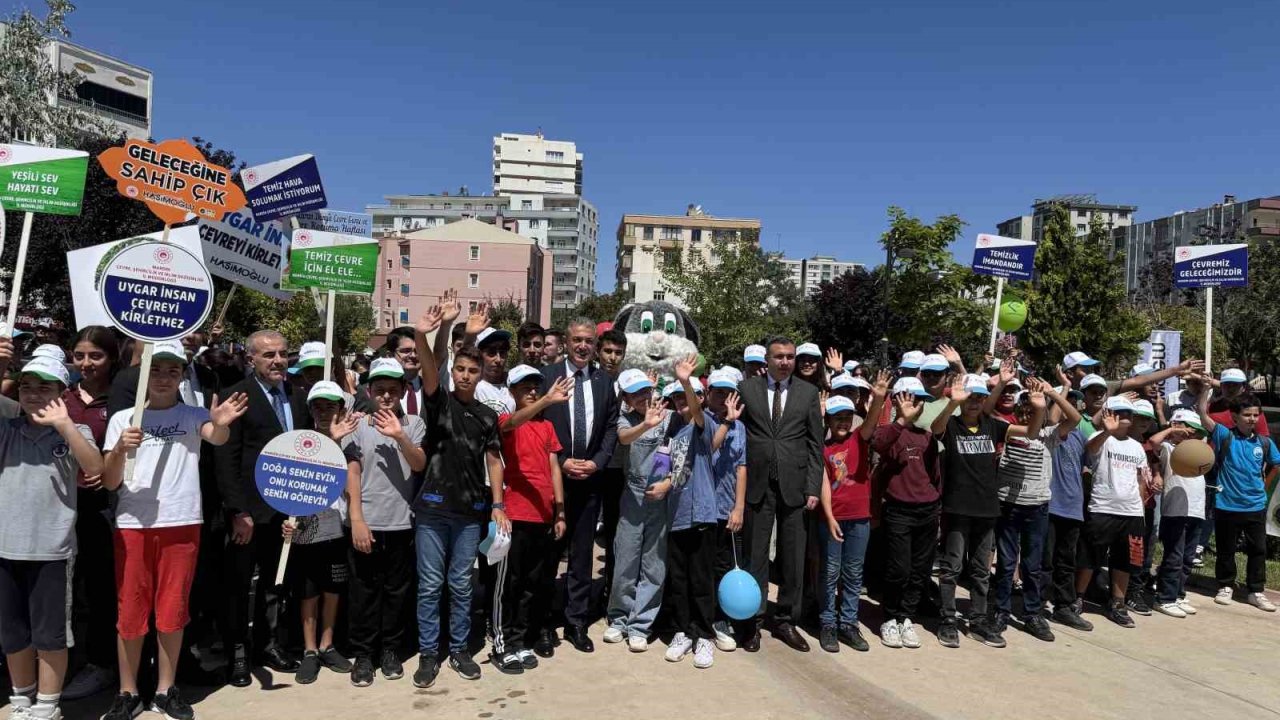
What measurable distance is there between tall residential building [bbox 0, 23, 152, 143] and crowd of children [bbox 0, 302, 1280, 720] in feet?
253

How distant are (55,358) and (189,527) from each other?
1085 millimetres

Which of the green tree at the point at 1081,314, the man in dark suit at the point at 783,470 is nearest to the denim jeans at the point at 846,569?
the man in dark suit at the point at 783,470

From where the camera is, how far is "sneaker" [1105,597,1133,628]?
21.8 ft

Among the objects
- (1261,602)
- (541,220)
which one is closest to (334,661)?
(1261,602)

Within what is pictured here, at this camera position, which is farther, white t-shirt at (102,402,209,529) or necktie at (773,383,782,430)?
necktie at (773,383,782,430)

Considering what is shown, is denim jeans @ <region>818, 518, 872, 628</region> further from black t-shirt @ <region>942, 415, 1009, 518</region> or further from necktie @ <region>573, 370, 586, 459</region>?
necktie @ <region>573, 370, 586, 459</region>

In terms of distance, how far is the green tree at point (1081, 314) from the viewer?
98.9 feet

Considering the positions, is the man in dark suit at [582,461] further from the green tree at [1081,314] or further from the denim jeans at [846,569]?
the green tree at [1081,314]

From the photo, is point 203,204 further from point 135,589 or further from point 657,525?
point 657,525

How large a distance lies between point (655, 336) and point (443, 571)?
3.84 meters

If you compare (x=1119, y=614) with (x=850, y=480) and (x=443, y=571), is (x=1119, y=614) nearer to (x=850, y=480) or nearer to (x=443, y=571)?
(x=850, y=480)

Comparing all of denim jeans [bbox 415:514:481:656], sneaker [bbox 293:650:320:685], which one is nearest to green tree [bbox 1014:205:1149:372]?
denim jeans [bbox 415:514:481:656]

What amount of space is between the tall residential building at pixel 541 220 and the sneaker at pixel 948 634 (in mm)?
92655

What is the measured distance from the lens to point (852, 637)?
589cm
